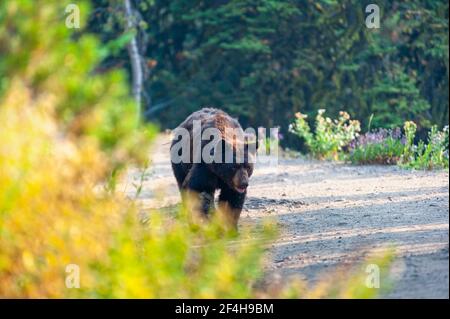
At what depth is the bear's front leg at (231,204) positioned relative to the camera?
921cm

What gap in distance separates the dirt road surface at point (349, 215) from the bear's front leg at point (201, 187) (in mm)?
598

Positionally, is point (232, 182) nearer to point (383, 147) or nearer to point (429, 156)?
point (383, 147)

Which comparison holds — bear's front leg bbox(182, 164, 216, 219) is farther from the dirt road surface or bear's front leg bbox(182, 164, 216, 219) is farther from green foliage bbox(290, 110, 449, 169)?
green foliage bbox(290, 110, 449, 169)

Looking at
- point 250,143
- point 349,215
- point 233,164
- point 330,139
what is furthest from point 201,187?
point 330,139

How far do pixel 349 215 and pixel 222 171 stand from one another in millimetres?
1449

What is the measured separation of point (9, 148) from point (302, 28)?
16915mm

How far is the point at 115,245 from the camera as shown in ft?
17.7

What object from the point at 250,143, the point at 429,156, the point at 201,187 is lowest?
the point at 429,156

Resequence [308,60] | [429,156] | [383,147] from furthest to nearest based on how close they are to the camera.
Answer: [308,60], [383,147], [429,156]

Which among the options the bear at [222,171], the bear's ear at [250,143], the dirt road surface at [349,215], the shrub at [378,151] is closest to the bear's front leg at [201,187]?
the bear at [222,171]

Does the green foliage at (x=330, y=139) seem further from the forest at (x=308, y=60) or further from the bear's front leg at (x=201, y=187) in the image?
the bear's front leg at (x=201, y=187)

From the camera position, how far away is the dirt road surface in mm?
6289

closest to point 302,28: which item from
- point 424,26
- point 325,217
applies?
point 424,26

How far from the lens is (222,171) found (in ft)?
30.1
